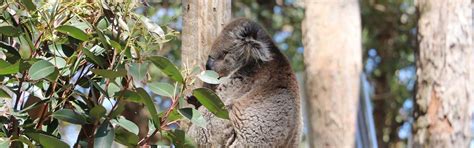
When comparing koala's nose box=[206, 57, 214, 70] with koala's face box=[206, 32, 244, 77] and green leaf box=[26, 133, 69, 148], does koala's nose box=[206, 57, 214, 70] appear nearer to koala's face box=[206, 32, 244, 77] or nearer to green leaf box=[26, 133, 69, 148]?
koala's face box=[206, 32, 244, 77]

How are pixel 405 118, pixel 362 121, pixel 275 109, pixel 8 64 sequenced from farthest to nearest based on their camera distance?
→ 1. pixel 405 118
2. pixel 362 121
3. pixel 275 109
4. pixel 8 64

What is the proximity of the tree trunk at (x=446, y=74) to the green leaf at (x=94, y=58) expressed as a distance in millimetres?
3321

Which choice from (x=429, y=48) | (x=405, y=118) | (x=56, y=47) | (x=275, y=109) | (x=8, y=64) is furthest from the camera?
(x=405, y=118)

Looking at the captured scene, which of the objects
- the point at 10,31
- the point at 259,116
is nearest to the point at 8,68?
the point at 10,31

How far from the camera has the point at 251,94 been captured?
10.7 ft

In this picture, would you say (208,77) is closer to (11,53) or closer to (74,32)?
(74,32)

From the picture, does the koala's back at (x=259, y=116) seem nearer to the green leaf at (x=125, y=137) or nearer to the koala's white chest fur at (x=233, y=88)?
the koala's white chest fur at (x=233, y=88)

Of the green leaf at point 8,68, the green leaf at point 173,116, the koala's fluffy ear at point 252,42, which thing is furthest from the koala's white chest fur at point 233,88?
the green leaf at point 8,68

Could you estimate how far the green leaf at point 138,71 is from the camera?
1.72 metres

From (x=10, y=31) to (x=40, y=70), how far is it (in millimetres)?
Result: 158

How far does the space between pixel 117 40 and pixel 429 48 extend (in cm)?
335

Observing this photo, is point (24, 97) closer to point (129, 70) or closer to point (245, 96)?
point (129, 70)

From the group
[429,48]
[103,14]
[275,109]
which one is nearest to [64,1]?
[103,14]

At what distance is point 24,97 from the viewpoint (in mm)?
1840
